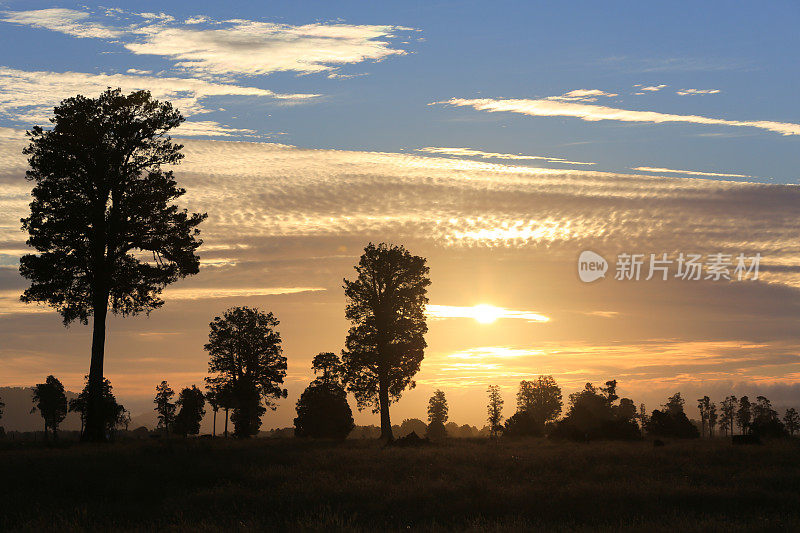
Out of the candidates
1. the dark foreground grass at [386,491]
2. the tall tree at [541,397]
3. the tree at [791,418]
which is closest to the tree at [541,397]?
the tall tree at [541,397]

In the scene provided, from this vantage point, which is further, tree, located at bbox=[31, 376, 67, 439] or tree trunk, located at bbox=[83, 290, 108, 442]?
tree, located at bbox=[31, 376, 67, 439]

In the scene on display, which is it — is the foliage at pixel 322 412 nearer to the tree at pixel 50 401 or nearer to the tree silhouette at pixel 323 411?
the tree silhouette at pixel 323 411

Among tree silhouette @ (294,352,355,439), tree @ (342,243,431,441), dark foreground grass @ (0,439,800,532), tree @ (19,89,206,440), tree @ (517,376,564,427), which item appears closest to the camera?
dark foreground grass @ (0,439,800,532)

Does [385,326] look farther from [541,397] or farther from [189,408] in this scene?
[541,397]

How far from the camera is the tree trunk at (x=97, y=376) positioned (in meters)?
34.4

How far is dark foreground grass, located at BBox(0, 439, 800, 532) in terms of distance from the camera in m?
18.4

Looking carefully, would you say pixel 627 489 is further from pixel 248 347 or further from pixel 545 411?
pixel 545 411

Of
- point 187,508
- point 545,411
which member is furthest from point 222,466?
point 545,411

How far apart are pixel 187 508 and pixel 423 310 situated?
37.8 m

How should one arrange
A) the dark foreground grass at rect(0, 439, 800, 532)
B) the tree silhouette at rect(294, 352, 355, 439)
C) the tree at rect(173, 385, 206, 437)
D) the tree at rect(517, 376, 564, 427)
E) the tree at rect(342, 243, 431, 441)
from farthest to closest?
the tree at rect(517, 376, 564, 427)
the tree at rect(173, 385, 206, 437)
the tree silhouette at rect(294, 352, 355, 439)
the tree at rect(342, 243, 431, 441)
the dark foreground grass at rect(0, 439, 800, 532)

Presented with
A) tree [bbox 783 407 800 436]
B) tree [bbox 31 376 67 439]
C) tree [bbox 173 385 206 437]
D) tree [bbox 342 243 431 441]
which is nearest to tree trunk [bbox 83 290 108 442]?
tree [bbox 342 243 431 441]

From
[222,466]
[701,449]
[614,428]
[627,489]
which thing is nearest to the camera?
[627,489]

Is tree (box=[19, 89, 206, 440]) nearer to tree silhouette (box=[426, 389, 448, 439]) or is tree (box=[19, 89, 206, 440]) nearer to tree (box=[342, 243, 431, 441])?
tree (box=[342, 243, 431, 441])

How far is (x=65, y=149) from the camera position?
112ft
